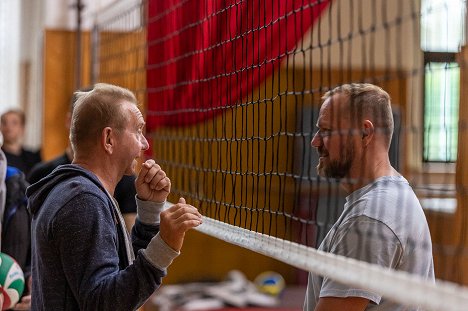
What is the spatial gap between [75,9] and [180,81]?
2.55 metres

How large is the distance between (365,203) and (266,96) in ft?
→ 8.11

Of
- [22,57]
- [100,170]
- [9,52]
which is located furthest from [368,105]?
[22,57]

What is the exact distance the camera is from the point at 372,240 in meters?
2.13

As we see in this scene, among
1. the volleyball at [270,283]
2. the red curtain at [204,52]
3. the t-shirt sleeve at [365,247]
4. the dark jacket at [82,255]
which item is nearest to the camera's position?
the dark jacket at [82,255]

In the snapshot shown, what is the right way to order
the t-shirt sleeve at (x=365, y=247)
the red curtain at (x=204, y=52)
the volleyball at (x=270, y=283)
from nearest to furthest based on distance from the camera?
the t-shirt sleeve at (x=365, y=247) < the red curtain at (x=204, y=52) < the volleyball at (x=270, y=283)

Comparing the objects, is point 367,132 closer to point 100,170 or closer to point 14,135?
point 100,170

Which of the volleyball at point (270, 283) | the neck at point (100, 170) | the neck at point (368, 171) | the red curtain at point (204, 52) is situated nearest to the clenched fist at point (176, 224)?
the neck at point (100, 170)

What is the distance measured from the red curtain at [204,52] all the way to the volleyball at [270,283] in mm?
3338

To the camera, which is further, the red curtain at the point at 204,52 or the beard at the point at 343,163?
the red curtain at the point at 204,52

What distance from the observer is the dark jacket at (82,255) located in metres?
1.93

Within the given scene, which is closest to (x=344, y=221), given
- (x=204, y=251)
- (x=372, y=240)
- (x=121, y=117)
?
(x=372, y=240)

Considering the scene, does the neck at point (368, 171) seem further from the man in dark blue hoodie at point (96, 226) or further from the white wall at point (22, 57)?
the white wall at point (22, 57)

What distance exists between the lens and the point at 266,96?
4648 millimetres

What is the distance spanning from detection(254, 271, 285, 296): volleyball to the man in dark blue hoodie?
229 inches
